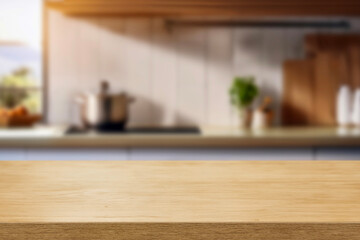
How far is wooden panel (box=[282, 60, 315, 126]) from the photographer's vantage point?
2.66 m

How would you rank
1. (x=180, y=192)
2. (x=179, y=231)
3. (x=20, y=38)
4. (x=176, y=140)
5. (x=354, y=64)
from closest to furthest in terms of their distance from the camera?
(x=179, y=231) → (x=180, y=192) → (x=176, y=140) → (x=354, y=64) → (x=20, y=38)

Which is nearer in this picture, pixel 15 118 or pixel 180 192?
pixel 180 192

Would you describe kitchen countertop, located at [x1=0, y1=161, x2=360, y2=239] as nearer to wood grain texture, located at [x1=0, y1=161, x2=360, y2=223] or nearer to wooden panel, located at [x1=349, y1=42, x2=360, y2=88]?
wood grain texture, located at [x1=0, y1=161, x2=360, y2=223]

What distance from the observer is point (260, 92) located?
2723 mm

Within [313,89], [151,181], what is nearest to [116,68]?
[313,89]

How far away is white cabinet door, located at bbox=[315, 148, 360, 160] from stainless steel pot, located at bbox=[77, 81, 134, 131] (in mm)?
947

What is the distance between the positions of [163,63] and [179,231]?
7.33 feet

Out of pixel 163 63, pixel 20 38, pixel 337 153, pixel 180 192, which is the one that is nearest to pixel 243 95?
pixel 163 63

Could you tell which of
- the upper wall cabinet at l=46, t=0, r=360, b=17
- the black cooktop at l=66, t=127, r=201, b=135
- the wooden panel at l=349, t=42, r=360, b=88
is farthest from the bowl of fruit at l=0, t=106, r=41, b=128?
the wooden panel at l=349, t=42, r=360, b=88

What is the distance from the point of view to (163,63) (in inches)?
106

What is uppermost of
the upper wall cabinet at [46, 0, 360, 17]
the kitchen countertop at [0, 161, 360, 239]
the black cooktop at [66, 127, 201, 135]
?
the upper wall cabinet at [46, 0, 360, 17]

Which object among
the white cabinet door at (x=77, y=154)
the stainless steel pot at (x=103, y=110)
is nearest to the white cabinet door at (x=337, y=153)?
the white cabinet door at (x=77, y=154)

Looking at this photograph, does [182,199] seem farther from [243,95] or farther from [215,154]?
[243,95]

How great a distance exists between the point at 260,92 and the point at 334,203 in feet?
7.13
